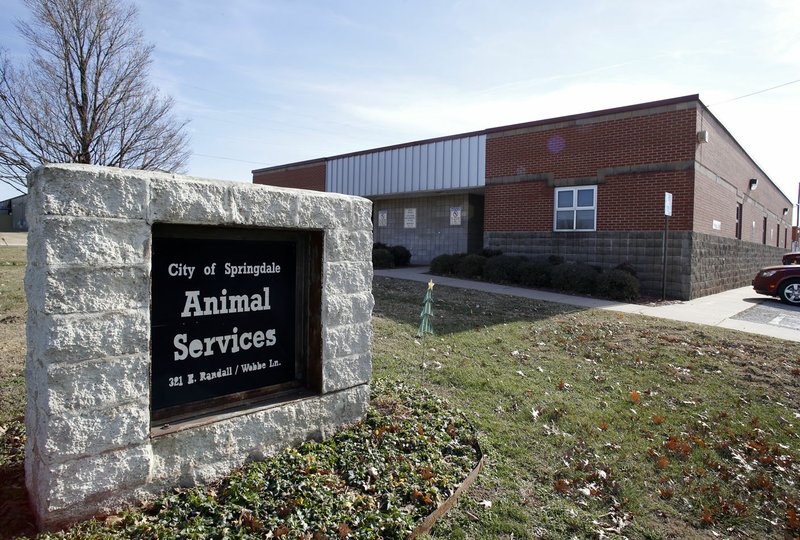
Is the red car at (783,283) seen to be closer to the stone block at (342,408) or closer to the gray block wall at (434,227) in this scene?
the gray block wall at (434,227)

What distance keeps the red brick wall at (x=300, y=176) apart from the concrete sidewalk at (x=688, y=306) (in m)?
11.7

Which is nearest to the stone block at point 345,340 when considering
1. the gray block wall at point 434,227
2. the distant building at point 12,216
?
the gray block wall at point 434,227

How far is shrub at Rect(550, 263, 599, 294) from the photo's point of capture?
43.9ft

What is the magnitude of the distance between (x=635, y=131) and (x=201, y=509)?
1496 cm

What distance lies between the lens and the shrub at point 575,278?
13375 millimetres

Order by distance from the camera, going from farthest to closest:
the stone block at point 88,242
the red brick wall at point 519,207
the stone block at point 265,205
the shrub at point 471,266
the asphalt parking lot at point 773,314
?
the red brick wall at point 519,207 → the shrub at point 471,266 → the asphalt parking lot at point 773,314 → the stone block at point 265,205 → the stone block at point 88,242

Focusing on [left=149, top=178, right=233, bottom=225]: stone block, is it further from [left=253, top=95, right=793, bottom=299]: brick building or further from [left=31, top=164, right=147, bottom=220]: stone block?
[left=253, top=95, right=793, bottom=299]: brick building

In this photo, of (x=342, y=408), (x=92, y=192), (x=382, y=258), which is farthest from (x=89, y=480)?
(x=382, y=258)

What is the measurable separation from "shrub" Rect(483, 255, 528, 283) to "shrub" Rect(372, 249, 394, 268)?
4.63m

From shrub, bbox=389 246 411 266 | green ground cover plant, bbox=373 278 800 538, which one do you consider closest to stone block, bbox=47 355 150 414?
green ground cover plant, bbox=373 278 800 538

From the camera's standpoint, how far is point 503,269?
14.9 m

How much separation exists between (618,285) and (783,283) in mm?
5078

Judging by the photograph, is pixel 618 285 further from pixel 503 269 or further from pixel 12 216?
pixel 12 216

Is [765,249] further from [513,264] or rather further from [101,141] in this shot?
[101,141]
